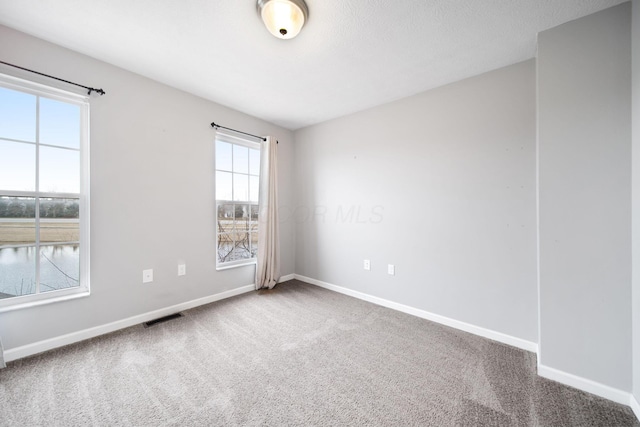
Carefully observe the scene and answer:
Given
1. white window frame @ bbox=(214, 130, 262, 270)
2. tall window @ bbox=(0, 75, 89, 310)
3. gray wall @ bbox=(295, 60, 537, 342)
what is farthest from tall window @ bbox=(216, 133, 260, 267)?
tall window @ bbox=(0, 75, 89, 310)

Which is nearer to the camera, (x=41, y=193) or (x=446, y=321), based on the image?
(x=41, y=193)

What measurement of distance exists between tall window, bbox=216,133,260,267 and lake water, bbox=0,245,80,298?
1.33 meters

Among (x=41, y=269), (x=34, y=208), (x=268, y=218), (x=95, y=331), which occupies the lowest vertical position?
(x=95, y=331)

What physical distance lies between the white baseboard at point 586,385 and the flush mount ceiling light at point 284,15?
2916 millimetres

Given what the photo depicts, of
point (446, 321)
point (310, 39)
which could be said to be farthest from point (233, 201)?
point (446, 321)

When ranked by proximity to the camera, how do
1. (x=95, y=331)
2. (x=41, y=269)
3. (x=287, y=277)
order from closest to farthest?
(x=41, y=269), (x=95, y=331), (x=287, y=277)

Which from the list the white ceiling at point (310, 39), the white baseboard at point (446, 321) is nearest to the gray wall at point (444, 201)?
the white baseboard at point (446, 321)

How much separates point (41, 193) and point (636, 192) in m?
4.13

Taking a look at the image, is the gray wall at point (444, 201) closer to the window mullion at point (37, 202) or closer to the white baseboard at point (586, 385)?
the white baseboard at point (586, 385)

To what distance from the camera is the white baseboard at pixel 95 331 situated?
179 centimetres

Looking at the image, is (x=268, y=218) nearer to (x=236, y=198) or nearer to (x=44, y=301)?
(x=236, y=198)

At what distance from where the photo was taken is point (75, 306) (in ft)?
6.63

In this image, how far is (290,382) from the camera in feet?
5.28

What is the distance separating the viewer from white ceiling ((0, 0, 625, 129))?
155cm
